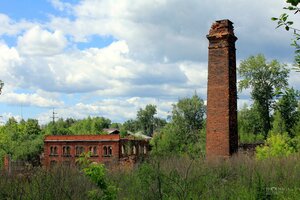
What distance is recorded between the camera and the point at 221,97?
13.8 meters

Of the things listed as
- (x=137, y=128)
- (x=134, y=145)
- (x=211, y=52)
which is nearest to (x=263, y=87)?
(x=134, y=145)

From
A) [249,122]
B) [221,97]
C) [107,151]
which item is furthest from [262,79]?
[221,97]

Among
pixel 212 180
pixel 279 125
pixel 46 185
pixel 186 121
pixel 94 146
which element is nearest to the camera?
pixel 46 185

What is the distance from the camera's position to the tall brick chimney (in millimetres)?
13727

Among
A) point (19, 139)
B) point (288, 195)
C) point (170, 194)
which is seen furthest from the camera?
point (19, 139)

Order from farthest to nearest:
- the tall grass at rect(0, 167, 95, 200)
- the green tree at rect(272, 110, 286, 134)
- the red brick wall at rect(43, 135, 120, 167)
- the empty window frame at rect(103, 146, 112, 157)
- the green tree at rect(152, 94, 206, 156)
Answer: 1. the green tree at rect(152, 94, 206, 156)
2. the empty window frame at rect(103, 146, 112, 157)
3. the red brick wall at rect(43, 135, 120, 167)
4. the green tree at rect(272, 110, 286, 134)
5. the tall grass at rect(0, 167, 95, 200)

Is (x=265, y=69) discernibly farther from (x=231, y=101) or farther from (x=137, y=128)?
(x=137, y=128)

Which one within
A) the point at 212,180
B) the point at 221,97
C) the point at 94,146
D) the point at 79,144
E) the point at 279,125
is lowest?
the point at 94,146

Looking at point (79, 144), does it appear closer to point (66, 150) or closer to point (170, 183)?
point (66, 150)

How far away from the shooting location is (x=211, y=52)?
1427 cm

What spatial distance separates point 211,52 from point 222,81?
1.13 m

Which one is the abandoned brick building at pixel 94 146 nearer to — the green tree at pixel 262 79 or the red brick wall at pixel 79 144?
the red brick wall at pixel 79 144

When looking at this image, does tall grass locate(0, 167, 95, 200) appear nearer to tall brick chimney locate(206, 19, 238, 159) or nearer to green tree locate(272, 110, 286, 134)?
tall brick chimney locate(206, 19, 238, 159)

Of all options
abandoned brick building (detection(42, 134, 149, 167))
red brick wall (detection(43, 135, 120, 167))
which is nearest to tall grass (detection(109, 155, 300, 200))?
abandoned brick building (detection(42, 134, 149, 167))
